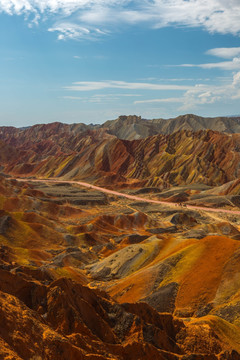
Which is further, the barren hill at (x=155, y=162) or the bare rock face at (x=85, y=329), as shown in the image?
the barren hill at (x=155, y=162)

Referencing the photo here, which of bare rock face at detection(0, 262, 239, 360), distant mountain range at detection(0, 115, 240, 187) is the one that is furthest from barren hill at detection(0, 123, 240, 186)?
bare rock face at detection(0, 262, 239, 360)

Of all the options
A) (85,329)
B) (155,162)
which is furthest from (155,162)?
(85,329)

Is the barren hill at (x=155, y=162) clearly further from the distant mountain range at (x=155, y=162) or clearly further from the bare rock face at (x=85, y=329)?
the bare rock face at (x=85, y=329)

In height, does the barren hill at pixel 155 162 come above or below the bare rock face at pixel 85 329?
above

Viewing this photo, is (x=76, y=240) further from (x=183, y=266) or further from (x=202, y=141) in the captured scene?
(x=202, y=141)

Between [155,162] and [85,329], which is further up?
[155,162]

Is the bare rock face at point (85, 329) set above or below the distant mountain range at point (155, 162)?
below

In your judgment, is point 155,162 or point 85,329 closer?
point 85,329

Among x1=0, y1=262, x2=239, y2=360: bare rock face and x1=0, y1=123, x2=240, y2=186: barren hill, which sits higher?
x1=0, y1=123, x2=240, y2=186: barren hill

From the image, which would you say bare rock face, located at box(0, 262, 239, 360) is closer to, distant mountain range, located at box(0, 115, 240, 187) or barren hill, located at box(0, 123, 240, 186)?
distant mountain range, located at box(0, 115, 240, 187)

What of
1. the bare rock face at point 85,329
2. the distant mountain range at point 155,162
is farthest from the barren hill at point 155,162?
the bare rock face at point 85,329

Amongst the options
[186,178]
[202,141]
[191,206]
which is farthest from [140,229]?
[202,141]

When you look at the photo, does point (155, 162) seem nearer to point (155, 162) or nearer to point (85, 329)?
point (155, 162)
